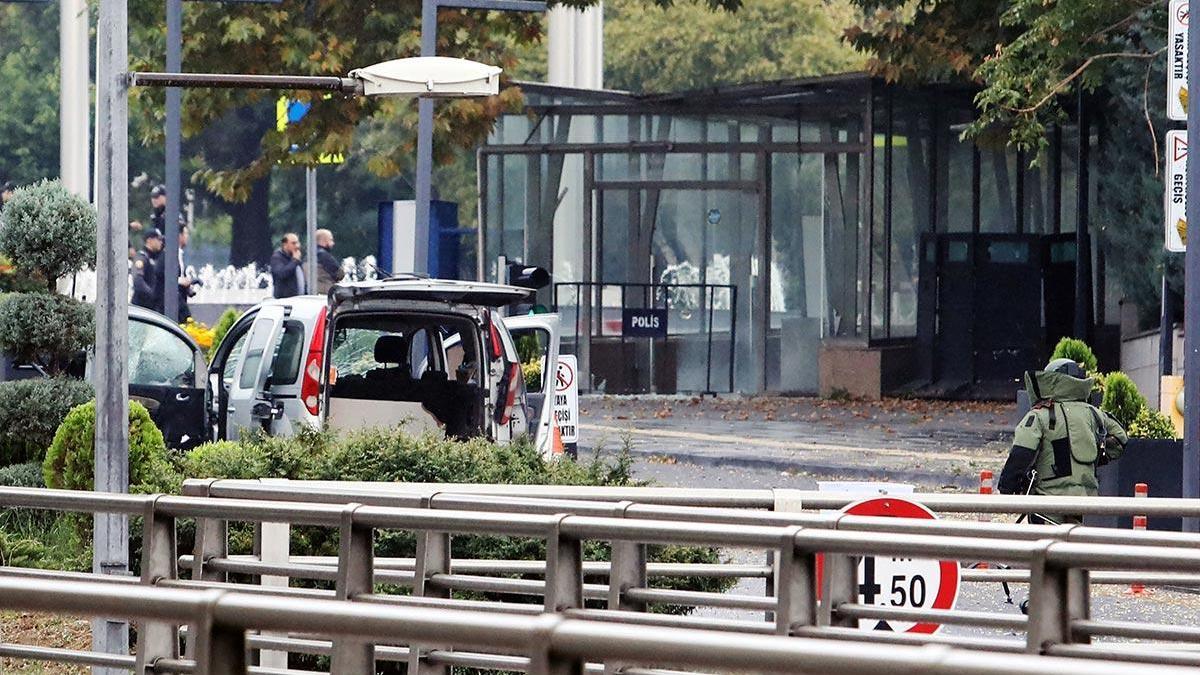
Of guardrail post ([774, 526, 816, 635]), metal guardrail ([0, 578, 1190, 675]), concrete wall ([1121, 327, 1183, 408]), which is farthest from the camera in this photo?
concrete wall ([1121, 327, 1183, 408])

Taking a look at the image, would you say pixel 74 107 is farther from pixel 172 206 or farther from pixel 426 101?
pixel 426 101

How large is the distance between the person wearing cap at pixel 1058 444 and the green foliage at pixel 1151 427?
12.7ft

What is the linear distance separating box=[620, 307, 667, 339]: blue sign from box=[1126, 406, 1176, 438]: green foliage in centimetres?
1474

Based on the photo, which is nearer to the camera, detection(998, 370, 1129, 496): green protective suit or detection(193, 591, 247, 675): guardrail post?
detection(193, 591, 247, 675): guardrail post

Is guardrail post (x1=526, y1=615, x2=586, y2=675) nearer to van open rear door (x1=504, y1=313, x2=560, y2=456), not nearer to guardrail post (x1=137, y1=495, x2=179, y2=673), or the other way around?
guardrail post (x1=137, y1=495, x2=179, y2=673)

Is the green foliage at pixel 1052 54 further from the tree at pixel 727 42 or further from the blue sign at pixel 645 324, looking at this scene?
the tree at pixel 727 42

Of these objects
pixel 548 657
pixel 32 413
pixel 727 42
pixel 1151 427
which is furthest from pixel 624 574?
pixel 727 42

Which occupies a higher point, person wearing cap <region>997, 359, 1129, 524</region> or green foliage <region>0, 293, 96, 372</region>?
green foliage <region>0, 293, 96, 372</region>

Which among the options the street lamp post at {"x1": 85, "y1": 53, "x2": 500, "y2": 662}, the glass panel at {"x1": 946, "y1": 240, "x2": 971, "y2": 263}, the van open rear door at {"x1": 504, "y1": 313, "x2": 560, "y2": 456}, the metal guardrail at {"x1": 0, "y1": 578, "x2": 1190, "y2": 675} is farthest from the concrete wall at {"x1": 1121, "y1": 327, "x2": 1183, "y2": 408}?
the metal guardrail at {"x1": 0, "y1": 578, "x2": 1190, "y2": 675}

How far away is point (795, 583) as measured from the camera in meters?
5.21

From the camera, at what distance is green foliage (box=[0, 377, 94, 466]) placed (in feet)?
50.1

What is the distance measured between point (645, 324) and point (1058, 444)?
1886cm

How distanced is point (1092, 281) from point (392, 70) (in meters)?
20.4

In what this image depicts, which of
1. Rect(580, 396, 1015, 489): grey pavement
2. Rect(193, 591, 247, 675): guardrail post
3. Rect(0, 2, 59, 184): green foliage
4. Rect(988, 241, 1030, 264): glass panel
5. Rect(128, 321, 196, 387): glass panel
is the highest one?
Rect(0, 2, 59, 184): green foliage
